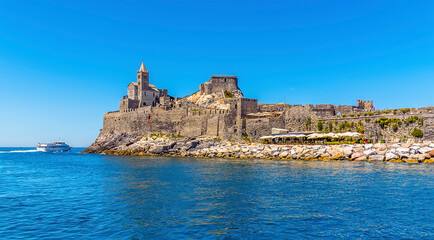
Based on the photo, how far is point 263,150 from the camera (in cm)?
4625

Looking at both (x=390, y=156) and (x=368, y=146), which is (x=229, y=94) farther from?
(x=390, y=156)

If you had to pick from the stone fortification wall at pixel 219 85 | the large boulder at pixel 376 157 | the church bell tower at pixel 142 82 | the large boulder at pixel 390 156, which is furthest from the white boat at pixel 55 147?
the large boulder at pixel 390 156

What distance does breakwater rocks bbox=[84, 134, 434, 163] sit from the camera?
34.6m

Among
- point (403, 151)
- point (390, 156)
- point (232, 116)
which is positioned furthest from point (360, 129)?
point (232, 116)

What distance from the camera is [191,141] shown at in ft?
191

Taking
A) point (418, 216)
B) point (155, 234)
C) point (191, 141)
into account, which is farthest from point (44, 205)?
point (191, 141)

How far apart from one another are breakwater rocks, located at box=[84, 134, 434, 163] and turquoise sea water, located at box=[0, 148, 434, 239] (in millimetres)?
11365

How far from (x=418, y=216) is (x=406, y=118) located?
2974cm

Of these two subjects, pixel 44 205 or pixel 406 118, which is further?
pixel 406 118

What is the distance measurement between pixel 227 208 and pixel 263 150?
31640mm

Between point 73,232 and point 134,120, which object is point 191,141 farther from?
point 73,232

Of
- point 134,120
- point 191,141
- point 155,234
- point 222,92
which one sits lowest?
point 155,234

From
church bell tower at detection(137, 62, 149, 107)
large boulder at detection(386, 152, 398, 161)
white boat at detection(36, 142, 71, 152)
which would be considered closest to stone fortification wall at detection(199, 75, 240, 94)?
church bell tower at detection(137, 62, 149, 107)

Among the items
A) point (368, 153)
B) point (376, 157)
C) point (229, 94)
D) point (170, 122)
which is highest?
point (229, 94)
